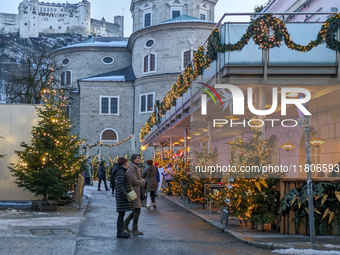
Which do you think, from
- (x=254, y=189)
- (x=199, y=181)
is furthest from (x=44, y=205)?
(x=254, y=189)

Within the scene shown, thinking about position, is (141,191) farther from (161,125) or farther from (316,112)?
(161,125)

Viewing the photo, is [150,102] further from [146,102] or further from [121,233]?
[121,233]

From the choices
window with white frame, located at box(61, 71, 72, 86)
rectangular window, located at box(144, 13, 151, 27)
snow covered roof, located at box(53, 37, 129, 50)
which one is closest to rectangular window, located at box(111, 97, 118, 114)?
snow covered roof, located at box(53, 37, 129, 50)

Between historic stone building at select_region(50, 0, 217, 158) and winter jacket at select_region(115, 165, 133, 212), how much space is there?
44.4 m

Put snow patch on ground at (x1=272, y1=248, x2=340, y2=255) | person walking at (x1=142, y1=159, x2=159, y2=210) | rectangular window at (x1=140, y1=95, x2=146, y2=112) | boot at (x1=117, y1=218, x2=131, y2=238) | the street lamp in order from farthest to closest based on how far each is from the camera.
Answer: rectangular window at (x1=140, y1=95, x2=146, y2=112), person walking at (x1=142, y1=159, x2=159, y2=210), boot at (x1=117, y1=218, x2=131, y2=238), the street lamp, snow patch on ground at (x1=272, y1=248, x2=340, y2=255)

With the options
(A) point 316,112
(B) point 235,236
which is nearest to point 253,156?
(B) point 235,236

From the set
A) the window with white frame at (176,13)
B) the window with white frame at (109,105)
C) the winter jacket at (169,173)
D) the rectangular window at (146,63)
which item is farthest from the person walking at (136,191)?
the window with white frame at (176,13)

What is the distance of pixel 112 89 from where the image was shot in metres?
59.6

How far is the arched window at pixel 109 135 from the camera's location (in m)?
59.0

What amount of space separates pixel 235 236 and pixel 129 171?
8.81 feet

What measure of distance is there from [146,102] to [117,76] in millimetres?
6192

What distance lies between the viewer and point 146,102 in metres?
56.8

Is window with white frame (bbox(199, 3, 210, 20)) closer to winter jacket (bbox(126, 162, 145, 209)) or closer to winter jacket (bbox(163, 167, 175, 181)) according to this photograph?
winter jacket (bbox(163, 167, 175, 181))

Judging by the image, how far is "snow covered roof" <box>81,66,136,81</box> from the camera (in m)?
59.5
